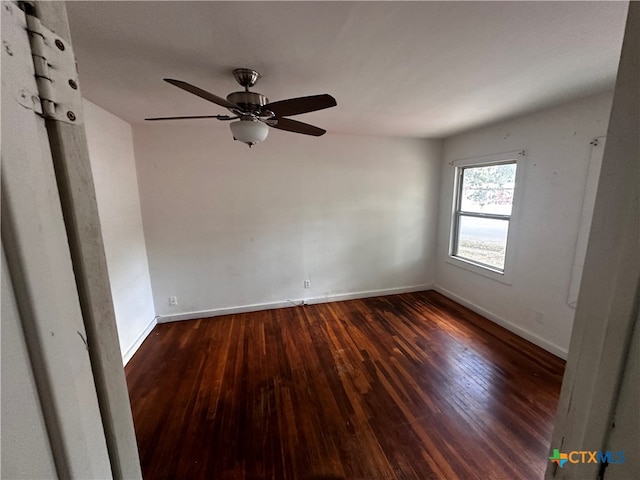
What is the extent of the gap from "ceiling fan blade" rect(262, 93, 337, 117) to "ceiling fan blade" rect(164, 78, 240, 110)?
0.75 feet

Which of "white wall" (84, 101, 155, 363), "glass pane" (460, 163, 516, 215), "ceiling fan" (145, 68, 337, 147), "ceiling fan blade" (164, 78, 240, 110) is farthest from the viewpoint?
"glass pane" (460, 163, 516, 215)

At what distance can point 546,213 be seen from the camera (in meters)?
2.60

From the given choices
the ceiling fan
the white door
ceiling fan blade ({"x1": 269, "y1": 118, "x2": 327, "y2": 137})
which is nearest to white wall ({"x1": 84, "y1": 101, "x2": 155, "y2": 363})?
the ceiling fan

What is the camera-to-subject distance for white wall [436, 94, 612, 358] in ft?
7.62

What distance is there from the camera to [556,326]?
2.56m

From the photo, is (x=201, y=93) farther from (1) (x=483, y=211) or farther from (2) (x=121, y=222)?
(1) (x=483, y=211)

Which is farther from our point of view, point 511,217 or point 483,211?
point 483,211

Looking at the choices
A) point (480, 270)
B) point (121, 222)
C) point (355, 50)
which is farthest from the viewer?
point (480, 270)

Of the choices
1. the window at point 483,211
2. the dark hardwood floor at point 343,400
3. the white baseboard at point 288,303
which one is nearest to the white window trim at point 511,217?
the window at point 483,211

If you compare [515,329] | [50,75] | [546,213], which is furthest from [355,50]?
[515,329]

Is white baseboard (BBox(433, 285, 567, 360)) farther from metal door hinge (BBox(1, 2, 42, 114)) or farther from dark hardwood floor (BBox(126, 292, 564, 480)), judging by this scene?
metal door hinge (BBox(1, 2, 42, 114))

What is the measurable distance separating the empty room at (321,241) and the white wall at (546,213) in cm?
2

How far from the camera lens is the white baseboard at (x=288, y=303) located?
3349mm

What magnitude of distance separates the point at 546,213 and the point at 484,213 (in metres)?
0.79
